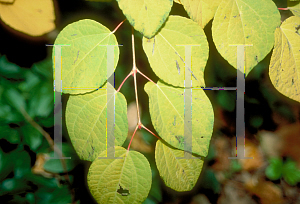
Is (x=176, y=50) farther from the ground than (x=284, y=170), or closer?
farther from the ground

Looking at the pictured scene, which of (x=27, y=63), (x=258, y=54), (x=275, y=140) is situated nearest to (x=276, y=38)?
(x=258, y=54)

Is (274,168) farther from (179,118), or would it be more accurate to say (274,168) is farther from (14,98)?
(14,98)

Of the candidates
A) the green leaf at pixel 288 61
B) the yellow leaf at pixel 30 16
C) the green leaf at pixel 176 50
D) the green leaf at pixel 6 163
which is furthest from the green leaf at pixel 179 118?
the green leaf at pixel 6 163

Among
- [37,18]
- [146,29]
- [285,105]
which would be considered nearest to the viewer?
[146,29]

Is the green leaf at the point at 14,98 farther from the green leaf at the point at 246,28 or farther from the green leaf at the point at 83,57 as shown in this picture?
the green leaf at the point at 246,28

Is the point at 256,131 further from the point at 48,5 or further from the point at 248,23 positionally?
the point at 48,5

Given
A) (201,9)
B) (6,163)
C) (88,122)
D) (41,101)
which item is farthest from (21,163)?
(201,9)
